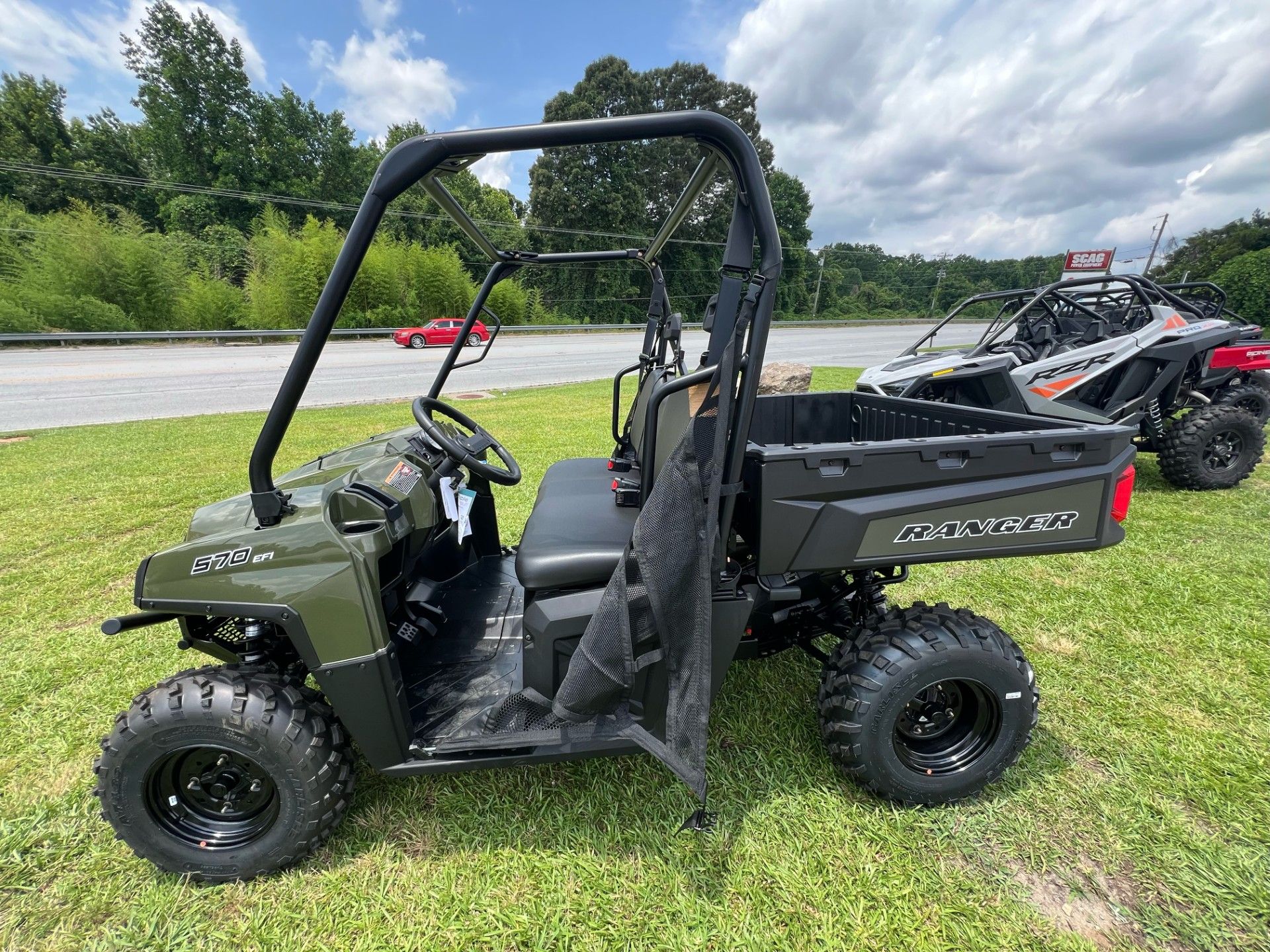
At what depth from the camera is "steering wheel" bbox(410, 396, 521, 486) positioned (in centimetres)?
183

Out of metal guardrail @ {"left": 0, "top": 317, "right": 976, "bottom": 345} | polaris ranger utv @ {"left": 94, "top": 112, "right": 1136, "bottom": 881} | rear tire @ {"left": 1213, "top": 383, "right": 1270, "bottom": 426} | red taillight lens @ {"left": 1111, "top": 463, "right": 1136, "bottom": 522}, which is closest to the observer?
polaris ranger utv @ {"left": 94, "top": 112, "right": 1136, "bottom": 881}

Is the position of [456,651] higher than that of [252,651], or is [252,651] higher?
[252,651]

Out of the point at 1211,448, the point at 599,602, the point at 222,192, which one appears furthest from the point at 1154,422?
the point at 222,192

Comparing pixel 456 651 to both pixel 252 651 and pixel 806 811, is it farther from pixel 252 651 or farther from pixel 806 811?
pixel 806 811

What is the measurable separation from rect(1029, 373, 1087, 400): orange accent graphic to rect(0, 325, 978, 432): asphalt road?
25.2 feet

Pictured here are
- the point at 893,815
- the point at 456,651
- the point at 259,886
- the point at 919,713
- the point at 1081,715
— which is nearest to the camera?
the point at 259,886

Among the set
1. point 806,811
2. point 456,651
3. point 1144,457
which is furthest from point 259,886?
point 1144,457

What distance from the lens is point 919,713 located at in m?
1.87

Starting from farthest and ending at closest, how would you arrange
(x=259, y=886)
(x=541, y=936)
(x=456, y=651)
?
(x=456, y=651) → (x=259, y=886) → (x=541, y=936)

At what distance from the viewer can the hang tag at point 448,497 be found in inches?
72.2

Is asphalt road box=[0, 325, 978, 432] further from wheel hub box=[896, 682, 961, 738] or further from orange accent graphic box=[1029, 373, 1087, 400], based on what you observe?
wheel hub box=[896, 682, 961, 738]

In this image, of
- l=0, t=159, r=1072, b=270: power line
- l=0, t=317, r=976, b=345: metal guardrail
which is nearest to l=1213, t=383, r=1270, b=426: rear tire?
l=0, t=317, r=976, b=345: metal guardrail

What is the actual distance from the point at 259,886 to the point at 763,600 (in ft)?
5.43

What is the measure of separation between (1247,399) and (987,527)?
18.1 ft
